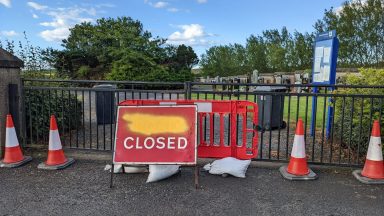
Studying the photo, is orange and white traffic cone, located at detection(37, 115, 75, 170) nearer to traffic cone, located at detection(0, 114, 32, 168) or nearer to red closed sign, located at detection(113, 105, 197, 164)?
traffic cone, located at detection(0, 114, 32, 168)

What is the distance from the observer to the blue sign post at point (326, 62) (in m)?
6.56

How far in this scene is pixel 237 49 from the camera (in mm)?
56844

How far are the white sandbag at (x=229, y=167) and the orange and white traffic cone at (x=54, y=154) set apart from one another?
213cm

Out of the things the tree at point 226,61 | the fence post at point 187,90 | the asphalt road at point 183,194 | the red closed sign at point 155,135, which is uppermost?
the tree at point 226,61

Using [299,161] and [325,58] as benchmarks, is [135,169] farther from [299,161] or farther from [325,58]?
[325,58]

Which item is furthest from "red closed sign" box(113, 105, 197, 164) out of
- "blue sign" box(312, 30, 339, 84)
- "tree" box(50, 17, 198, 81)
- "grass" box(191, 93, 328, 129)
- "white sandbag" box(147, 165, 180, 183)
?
"tree" box(50, 17, 198, 81)

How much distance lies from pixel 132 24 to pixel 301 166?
36449mm

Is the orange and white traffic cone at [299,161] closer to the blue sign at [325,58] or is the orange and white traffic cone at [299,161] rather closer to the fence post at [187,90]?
the fence post at [187,90]

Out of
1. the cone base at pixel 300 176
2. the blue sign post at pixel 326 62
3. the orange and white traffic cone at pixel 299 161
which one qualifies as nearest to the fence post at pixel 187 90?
the orange and white traffic cone at pixel 299 161

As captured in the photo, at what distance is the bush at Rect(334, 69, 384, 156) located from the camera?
185 inches

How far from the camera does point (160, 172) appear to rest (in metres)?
4.16

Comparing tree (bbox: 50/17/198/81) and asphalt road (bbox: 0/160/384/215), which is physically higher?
tree (bbox: 50/17/198/81)

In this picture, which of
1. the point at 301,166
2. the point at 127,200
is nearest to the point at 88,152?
the point at 127,200

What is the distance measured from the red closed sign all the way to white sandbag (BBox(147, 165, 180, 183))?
0.56ft
